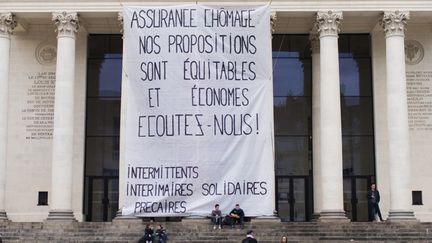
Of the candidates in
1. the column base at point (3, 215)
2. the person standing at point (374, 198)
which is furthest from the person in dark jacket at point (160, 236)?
the person standing at point (374, 198)

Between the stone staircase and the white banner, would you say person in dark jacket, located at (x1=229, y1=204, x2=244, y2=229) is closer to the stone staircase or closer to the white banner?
the stone staircase

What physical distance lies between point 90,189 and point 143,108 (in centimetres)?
935

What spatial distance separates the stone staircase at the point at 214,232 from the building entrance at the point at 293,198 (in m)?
6.96

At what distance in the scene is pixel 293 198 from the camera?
4466 cm

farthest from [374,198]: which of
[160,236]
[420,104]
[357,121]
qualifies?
[160,236]

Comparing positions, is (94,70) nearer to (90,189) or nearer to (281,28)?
(90,189)

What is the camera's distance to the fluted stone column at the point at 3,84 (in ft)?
129

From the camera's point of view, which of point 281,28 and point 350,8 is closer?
point 350,8

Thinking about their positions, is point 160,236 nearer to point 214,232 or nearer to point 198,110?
point 214,232

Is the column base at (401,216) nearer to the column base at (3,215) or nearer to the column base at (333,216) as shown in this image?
the column base at (333,216)

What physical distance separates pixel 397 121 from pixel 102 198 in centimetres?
1823

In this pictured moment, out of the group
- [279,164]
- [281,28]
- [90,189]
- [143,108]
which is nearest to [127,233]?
[143,108]

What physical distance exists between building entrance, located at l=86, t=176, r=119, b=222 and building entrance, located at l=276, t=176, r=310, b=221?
33.2 feet

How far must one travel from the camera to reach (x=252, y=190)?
3653 centimetres
